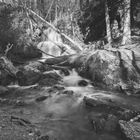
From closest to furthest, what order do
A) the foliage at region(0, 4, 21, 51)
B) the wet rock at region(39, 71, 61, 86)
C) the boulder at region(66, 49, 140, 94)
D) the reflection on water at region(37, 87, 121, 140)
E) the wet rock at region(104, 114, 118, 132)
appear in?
the reflection on water at region(37, 87, 121, 140)
the wet rock at region(104, 114, 118, 132)
the boulder at region(66, 49, 140, 94)
the wet rock at region(39, 71, 61, 86)
the foliage at region(0, 4, 21, 51)

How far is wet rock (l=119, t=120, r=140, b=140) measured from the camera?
478cm

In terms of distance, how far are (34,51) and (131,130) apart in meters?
12.4

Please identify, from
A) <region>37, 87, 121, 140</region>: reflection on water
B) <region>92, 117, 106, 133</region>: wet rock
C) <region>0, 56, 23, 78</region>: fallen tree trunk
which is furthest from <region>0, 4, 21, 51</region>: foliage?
<region>92, 117, 106, 133</region>: wet rock

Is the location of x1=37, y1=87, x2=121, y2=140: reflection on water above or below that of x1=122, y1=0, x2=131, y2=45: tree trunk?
below

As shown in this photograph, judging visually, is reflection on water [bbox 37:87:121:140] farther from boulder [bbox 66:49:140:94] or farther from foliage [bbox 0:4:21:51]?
foliage [bbox 0:4:21:51]

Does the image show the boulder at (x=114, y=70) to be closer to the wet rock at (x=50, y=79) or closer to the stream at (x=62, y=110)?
the stream at (x=62, y=110)

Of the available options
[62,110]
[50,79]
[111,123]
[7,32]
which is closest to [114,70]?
[50,79]

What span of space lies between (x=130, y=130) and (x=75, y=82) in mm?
5745

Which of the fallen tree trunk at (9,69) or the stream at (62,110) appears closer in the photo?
the stream at (62,110)

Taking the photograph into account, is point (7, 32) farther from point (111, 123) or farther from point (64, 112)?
point (111, 123)

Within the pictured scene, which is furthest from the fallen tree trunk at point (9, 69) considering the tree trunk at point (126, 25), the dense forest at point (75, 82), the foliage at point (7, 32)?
the tree trunk at point (126, 25)

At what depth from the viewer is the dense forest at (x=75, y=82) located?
18.3ft

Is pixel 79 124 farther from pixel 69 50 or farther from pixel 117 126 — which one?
pixel 69 50

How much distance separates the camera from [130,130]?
16.5 feet
